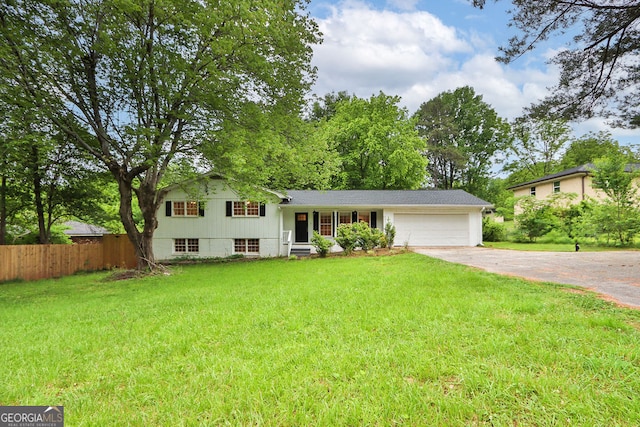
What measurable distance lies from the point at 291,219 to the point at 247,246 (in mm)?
2903

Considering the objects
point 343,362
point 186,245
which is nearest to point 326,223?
point 186,245

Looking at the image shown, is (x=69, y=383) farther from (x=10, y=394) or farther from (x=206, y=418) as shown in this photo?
(x=206, y=418)

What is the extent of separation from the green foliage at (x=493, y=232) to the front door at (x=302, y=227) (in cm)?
1189

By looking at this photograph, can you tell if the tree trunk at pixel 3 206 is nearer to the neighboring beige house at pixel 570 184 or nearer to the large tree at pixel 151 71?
the large tree at pixel 151 71

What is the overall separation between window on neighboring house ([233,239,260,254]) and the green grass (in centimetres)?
1093

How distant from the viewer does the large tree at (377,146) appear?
2484 centimetres

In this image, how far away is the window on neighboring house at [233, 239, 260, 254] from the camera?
53.7 ft

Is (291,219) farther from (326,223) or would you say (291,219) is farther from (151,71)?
(151,71)

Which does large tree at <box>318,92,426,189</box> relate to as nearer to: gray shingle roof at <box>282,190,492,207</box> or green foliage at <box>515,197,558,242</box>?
gray shingle roof at <box>282,190,492,207</box>

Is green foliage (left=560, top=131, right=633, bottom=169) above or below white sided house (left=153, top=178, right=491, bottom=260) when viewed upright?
above

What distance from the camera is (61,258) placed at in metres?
12.5

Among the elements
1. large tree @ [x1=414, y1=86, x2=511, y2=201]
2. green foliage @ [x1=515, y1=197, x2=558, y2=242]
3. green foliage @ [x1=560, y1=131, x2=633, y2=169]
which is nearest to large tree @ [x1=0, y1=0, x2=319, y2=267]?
green foliage @ [x1=515, y1=197, x2=558, y2=242]

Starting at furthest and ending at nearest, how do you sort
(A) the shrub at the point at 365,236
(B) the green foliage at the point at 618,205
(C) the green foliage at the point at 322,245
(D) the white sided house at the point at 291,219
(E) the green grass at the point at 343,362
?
(D) the white sided house at the point at 291,219, (B) the green foliage at the point at 618,205, (A) the shrub at the point at 365,236, (C) the green foliage at the point at 322,245, (E) the green grass at the point at 343,362

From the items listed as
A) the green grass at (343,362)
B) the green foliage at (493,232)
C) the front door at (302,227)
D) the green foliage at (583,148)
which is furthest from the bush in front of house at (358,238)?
the green foliage at (583,148)
